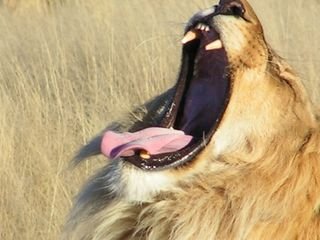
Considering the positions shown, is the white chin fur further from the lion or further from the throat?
the throat

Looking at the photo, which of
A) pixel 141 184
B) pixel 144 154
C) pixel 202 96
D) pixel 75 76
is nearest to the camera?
pixel 141 184

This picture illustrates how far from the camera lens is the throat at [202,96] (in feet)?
8.99

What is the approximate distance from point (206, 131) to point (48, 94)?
8.84ft

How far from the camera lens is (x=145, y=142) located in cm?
260

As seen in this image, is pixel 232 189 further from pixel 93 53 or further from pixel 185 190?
pixel 93 53

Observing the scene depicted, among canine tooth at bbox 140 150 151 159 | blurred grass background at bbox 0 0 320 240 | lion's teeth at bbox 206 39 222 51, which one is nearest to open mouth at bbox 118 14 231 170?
lion's teeth at bbox 206 39 222 51

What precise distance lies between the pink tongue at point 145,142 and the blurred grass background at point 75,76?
0.90 metres

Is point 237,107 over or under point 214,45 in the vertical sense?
under

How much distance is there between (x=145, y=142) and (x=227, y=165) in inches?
10.1

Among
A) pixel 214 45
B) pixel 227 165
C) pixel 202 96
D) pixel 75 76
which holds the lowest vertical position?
pixel 75 76

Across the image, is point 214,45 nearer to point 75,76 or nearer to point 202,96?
point 202,96

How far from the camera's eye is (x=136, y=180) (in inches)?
96.2

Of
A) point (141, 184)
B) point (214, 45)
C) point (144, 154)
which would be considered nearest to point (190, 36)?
point (214, 45)

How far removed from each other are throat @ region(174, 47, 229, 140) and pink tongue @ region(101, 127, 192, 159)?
63 millimetres
